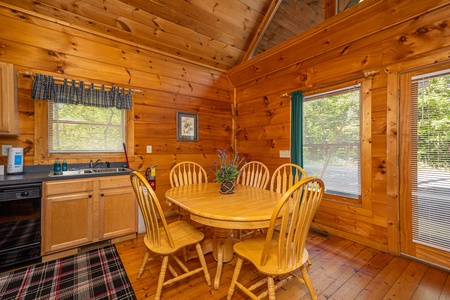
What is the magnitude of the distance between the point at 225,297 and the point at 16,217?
2.07 meters

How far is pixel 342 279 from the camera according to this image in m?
1.87

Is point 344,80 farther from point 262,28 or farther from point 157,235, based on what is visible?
point 157,235

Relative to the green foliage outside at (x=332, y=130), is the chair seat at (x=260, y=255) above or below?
below

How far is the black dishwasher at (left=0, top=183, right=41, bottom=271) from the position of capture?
1.90 metres

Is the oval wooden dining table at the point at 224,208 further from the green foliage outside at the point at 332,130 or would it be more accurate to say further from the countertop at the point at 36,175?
the green foliage outside at the point at 332,130

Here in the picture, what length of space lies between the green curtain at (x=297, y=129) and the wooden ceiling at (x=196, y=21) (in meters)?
1.03

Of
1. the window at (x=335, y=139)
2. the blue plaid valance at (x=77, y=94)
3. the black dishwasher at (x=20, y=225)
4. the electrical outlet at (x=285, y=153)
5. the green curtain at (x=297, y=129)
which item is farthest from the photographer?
the electrical outlet at (x=285, y=153)

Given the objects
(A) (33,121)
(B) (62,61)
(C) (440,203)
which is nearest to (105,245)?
(A) (33,121)

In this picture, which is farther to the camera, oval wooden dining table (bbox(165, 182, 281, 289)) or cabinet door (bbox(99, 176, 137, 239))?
cabinet door (bbox(99, 176, 137, 239))

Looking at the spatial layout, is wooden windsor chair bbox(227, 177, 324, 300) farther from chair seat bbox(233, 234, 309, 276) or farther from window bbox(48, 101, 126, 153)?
window bbox(48, 101, 126, 153)

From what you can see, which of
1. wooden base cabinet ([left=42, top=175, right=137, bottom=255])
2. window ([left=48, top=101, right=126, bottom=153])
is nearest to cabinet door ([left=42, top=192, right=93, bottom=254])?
wooden base cabinet ([left=42, top=175, right=137, bottom=255])

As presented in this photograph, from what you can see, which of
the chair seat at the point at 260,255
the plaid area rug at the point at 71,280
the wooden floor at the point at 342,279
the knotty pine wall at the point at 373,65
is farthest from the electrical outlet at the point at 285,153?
the plaid area rug at the point at 71,280

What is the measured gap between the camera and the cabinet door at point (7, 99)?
7.05 ft

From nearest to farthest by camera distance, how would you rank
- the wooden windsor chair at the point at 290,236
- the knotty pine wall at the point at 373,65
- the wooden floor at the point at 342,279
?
the wooden windsor chair at the point at 290,236
the wooden floor at the point at 342,279
the knotty pine wall at the point at 373,65
